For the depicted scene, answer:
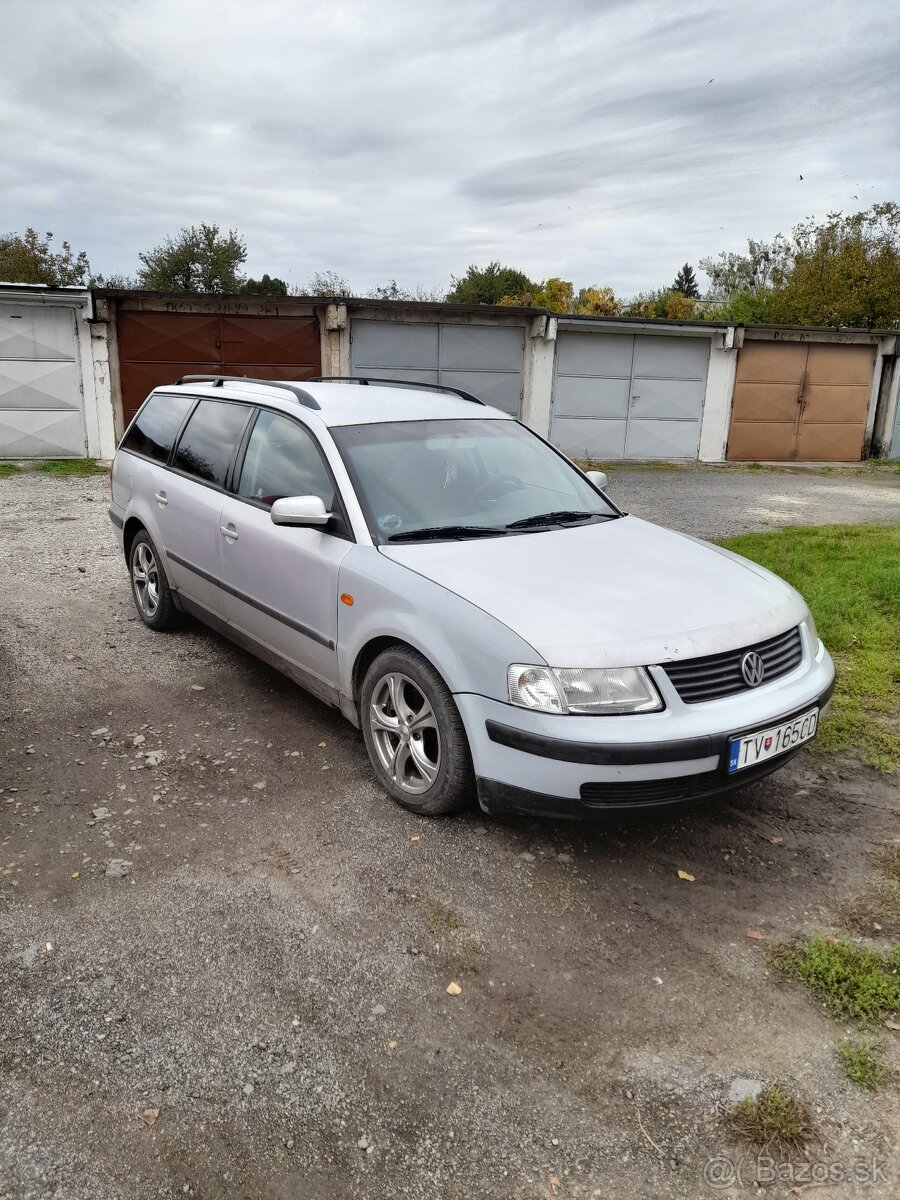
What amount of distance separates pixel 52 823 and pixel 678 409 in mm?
17828

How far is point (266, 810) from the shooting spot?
3.59m

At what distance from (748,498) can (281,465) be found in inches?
426

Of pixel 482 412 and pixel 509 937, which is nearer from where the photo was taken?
pixel 509 937

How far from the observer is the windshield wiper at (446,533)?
3674 millimetres

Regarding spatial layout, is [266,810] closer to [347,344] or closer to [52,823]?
[52,823]

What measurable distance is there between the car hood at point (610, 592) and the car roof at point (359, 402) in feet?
3.31

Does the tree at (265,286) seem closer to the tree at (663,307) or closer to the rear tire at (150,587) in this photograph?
the tree at (663,307)

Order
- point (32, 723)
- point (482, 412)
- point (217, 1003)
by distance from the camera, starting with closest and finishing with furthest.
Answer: point (217, 1003) < point (32, 723) < point (482, 412)

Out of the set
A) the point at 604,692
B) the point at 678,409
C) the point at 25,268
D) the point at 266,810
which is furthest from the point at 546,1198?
the point at 25,268

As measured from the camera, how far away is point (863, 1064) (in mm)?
2289

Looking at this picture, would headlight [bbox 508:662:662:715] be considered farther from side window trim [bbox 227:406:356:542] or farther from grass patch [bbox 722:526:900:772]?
grass patch [bbox 722:526:900:772]

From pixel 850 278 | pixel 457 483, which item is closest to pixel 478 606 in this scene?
pixel 457 483

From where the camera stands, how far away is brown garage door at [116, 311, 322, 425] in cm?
1573

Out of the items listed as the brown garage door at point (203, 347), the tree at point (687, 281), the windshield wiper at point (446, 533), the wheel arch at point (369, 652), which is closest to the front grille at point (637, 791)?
the wheel arch at point (369, 652)
